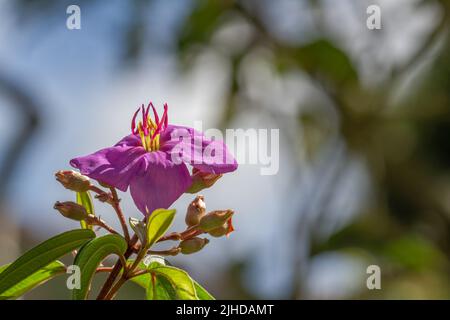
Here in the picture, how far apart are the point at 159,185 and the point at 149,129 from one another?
0.16 metres

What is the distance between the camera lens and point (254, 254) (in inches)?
148

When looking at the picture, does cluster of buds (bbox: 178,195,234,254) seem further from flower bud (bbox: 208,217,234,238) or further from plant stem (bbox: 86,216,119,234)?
plant stem (bbox: 86,216,119,234)

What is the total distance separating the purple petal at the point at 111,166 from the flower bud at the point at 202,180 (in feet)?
0.24

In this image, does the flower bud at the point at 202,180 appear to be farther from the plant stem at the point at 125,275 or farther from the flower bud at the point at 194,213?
the plant stem at the point at 125,275

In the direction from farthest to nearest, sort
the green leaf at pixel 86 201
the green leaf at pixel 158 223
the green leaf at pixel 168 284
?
1. the green leaf at pixel 86 201
2. the green leaf at pixel 168 284
3. the green leaf at pixel 158 223

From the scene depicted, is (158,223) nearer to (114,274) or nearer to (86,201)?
(114,274)

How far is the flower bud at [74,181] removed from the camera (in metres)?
1.15

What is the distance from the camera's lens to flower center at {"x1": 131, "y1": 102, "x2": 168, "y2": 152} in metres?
1.20

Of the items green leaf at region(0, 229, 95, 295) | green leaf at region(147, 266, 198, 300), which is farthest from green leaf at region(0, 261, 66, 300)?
green leaf at region(147, 266, 198, 300)

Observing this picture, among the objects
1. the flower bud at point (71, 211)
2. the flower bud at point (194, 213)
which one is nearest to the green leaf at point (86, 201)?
the flower bud at point (71, 211)

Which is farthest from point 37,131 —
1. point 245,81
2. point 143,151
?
point 143,151

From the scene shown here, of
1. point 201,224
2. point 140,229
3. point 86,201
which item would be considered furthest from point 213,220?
point 86,201

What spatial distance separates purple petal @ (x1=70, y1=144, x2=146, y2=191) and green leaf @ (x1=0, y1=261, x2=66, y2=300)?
6.0 inches

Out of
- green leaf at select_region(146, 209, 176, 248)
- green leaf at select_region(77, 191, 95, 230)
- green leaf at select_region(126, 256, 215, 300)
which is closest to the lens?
green leaf at select_region(146, 209, 176, 248)
